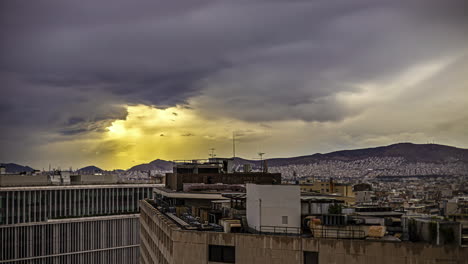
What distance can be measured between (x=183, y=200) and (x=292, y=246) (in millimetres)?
32641

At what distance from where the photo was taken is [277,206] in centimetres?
3350

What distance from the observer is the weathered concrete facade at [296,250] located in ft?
84.3

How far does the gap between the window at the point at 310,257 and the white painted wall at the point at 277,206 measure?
4740mm

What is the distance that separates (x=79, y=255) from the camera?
92500 millimetres

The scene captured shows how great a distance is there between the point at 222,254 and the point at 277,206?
17.9ft

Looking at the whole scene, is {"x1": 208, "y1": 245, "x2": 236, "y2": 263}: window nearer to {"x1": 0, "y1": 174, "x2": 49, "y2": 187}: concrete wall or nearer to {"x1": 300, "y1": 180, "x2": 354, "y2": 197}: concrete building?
{"x1": 0, "y1": 174, "x2": 49, "y2": 187}: concrete wall

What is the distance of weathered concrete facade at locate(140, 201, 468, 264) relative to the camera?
25.7 m

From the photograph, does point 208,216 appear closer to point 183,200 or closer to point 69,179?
point 183,200

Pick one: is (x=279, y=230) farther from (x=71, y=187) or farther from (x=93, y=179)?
(x=93, y=179)

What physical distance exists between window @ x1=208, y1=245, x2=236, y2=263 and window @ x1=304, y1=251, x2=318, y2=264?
16.4 feet

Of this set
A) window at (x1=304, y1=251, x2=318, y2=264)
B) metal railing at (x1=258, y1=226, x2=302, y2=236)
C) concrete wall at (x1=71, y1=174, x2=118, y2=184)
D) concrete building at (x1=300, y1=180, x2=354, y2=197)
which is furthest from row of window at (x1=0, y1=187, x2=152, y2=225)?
window at (x1=304, y1=251, x2=318, y2=264)

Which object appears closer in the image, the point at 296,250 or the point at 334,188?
the point at 296,250

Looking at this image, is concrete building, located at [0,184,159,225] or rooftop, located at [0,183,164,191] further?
rooftop, located at [0,183,164,191]

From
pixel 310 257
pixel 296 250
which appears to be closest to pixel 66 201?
pixel 296 250
